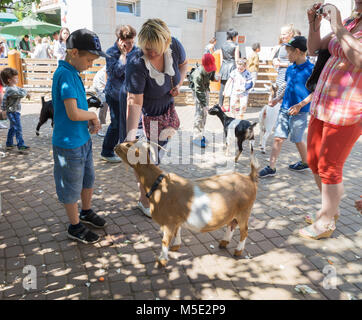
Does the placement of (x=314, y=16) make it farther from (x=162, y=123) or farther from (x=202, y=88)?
(x=202, y=88)

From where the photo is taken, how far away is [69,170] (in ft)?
10.3

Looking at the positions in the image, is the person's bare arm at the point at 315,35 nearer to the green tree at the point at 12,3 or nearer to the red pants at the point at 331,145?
the red pants at the point at 331,145

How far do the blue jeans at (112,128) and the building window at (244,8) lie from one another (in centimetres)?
1799

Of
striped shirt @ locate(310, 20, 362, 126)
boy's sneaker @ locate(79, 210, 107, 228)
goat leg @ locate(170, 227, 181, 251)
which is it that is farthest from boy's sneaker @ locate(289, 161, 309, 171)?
boy's sneaker @ locate(79, 210, 107, 228)

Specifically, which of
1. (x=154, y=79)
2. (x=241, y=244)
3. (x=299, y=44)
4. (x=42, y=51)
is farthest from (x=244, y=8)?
(x=241, y=244)

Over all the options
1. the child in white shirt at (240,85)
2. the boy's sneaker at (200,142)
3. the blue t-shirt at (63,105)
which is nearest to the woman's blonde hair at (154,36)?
the blue t-shirt at (63,105)

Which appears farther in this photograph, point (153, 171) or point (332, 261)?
point (332, 261)

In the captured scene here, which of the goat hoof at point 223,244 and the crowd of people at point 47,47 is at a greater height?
the crowd of people at point 47,47

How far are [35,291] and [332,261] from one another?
324cm

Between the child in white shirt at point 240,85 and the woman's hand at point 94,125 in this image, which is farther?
the child in white shirt at point 240,85

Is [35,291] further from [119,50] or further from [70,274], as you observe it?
[119,50]

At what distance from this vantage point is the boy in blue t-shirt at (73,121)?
114 inches

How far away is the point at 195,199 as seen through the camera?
284cm
